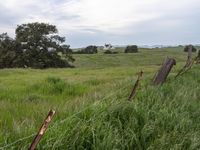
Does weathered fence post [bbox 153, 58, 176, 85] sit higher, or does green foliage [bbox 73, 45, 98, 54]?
weathered fence post [bbox 153, 58, 176, 85]

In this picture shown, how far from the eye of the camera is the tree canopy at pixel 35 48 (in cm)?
4797

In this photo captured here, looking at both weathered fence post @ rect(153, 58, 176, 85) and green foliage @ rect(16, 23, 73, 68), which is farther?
green foliage @ rect(16, 23, 73, 68)

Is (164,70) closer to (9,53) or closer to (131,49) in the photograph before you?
(9,53)

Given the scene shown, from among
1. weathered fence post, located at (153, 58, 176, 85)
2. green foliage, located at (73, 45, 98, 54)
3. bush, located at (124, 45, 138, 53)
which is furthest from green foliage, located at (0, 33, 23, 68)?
weathered fence post, located at (153, 58, 176, 85)

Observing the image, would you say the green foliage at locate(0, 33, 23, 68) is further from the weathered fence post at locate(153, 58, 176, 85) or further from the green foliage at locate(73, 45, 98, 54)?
the weathered fence post at locate(153, 58, 176, 85)

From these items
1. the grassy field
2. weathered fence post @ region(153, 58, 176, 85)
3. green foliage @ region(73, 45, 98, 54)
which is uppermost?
weathered fence post @ region(153, 58, 176, 85)

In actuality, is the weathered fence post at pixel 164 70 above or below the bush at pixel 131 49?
above

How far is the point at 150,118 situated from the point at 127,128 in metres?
0.73

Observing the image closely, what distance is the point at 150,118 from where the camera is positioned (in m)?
5.43

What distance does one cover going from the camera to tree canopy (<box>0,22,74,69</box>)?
47969 mm

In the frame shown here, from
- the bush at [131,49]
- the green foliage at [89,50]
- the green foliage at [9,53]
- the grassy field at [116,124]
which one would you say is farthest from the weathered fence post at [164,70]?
the bush at [131,49]

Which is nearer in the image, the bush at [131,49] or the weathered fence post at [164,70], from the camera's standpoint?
the weathered fence post at [164,70]

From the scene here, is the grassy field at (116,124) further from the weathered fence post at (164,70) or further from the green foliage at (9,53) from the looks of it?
the green foliage at (9,53)

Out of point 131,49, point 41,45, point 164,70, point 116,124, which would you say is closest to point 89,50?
point 131,49
